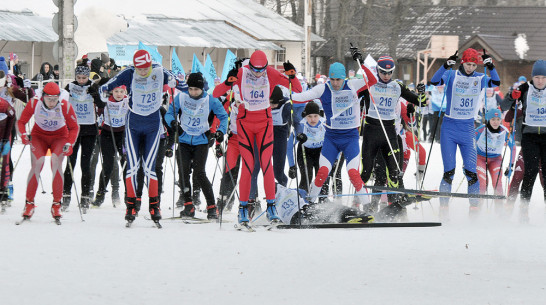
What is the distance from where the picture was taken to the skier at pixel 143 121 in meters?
10.4

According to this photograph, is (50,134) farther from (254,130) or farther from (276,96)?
(276,96)

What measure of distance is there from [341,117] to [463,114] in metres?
1.53

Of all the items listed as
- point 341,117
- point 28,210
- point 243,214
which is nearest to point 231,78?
point 243,214

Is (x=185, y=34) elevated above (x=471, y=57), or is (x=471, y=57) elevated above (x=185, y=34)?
(x=185, y=34)

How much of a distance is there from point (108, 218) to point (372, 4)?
4628 centimetres

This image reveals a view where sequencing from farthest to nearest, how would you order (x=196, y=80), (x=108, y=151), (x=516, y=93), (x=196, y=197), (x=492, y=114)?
(x=492, y=114) < (x=196, y=197) < (x=108, y=151) < (x=516, y=93) < (x=196, y=80)

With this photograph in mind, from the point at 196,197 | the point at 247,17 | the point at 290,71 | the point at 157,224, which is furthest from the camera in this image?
the point at 247,17

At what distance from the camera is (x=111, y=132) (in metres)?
12.4

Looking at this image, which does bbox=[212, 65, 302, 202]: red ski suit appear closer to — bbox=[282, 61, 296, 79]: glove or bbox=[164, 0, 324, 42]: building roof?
bbox=[282, 61, 296, 79]: glove

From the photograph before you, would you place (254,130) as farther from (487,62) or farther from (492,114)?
(492,114)

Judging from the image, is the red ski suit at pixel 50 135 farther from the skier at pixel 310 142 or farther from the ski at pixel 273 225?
the skier at pixel 310 142

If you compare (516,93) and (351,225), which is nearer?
(351,225)

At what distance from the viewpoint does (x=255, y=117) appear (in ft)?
34.4

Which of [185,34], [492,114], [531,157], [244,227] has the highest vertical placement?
[185,34]
